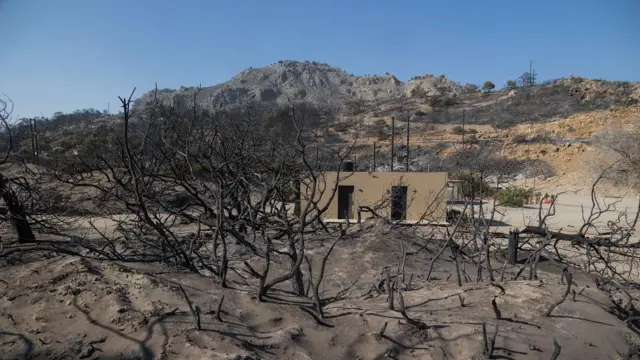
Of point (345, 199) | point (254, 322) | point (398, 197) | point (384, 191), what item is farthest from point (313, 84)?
point (254, 322)

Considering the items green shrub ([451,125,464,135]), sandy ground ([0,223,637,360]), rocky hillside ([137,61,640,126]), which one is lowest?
sandy ground ([0,223,637,360])

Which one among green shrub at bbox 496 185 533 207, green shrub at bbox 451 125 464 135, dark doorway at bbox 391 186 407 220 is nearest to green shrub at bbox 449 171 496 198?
green shrub at bbox 496 185 533 207

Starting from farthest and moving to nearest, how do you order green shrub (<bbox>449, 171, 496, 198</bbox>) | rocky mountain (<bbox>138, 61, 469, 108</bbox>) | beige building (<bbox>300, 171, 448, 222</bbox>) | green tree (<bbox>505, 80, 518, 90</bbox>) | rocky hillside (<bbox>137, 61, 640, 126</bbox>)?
rocky mountain (<bbox>138, 61, 469, 108</bbox>) < green tree (<bbox>505, 80, 518, 90</bbox>) < rocky hillside (<bbox>137, 61, 640, 126</bbox>) < green shrub (<bbox>449, 171, 496, 198</bbox>) < beige building (<bbox>300, 171, 448, 222</bbox>)

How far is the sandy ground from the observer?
2631mm

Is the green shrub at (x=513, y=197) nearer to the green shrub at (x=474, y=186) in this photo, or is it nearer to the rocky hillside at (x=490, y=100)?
the green shrub at (x=474, y=186)

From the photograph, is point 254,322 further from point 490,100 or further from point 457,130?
point 490,100

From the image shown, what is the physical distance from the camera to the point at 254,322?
3.10 m

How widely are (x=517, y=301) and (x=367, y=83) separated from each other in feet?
311

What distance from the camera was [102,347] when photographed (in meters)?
2.55

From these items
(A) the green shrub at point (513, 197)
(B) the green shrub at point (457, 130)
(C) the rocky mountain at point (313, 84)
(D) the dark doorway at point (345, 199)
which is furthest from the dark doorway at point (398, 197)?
(C) the rocky mountain at point (313, 84)

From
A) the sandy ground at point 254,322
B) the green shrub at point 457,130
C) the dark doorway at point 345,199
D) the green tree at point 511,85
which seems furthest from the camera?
the green tree at point 511,85

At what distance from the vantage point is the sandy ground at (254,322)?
2.63 metres

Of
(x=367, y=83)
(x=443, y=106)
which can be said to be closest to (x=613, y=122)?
(x=443, y=106)

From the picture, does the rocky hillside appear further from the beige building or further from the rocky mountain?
the beige building
